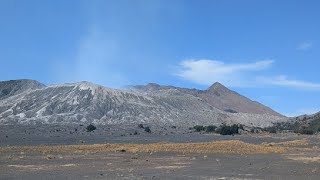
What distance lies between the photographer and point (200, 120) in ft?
513

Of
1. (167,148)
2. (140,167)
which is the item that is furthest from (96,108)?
(140,167)

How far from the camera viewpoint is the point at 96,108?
13838cm

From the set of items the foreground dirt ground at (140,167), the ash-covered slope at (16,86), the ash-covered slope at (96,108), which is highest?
the ash-covered slope at (16,86)

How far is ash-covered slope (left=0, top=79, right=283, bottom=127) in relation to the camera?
12838 centimetres

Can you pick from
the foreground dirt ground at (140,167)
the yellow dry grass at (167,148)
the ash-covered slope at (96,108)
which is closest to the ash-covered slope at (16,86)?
the ash-covered slope at (96,108)

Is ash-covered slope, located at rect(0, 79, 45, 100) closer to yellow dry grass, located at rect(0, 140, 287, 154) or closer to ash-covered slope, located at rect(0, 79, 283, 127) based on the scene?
ash-covered slope, located at rect(0, 79, 283, 127)

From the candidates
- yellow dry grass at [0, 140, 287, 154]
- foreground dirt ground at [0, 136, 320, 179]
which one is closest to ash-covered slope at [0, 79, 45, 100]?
yellow dry grass at [0, 140, 287, 154]

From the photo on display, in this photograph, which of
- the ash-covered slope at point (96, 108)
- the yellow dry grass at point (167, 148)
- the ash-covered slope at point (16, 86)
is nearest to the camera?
the yellow dry grass at point (167, 148)

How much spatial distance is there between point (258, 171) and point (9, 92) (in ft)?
550

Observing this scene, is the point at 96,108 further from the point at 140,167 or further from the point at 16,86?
the point at 140,167

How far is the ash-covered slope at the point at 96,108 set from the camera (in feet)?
421

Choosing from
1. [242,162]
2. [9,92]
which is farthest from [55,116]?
[242,162]

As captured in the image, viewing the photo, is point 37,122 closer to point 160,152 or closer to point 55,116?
point 55,116

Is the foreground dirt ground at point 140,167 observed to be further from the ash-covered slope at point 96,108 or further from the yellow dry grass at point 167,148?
the ash-covered slope at point 96,108
